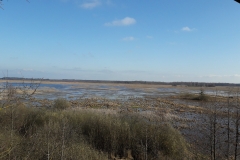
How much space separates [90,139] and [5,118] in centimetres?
491

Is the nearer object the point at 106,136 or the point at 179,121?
the point at 106,136

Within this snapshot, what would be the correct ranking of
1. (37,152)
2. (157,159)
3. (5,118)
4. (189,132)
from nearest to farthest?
(37,152) → (157,159) → (5,118) → (189,132)

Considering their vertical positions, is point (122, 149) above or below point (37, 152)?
below

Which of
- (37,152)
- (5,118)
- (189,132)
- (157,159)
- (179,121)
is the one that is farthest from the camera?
(179,121)

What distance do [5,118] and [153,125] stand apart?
840 centimetres

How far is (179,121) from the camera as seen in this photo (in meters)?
20.6

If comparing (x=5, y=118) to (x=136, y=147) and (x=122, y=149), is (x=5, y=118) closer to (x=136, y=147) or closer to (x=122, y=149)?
(x=122, y=149)

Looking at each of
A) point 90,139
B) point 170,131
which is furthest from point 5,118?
point 170,131

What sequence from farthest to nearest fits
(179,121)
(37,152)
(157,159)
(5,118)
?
(179,121)
(5,118)
(157,159)
(37,152)

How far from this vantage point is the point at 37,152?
21.3 feet

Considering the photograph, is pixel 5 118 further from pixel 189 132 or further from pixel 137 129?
pixel 189 132

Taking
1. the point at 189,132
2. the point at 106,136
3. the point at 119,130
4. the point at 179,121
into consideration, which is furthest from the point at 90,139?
the point at 179,121

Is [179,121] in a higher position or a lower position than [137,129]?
lower

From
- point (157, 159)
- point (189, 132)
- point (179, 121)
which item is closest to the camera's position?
point (157, 159)
